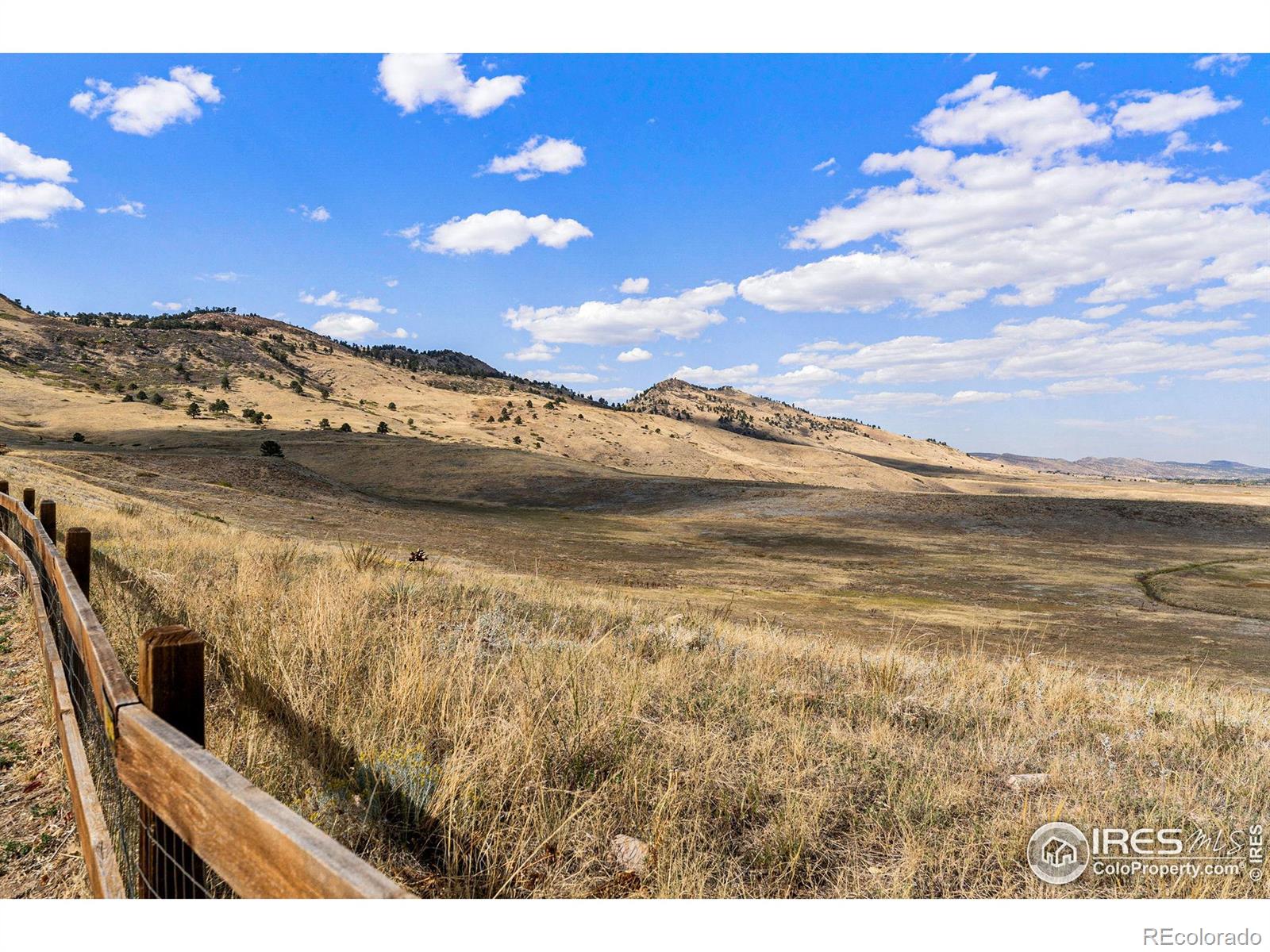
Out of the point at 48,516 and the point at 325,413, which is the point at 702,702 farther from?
the point at 325,413

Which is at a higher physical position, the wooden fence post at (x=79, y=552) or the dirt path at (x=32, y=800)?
the wooden fence post at (x=79, y=552)

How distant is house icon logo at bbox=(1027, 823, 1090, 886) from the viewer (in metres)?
3.70

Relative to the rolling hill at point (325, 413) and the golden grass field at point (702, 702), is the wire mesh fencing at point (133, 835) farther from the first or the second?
the rolling hill at point (325, 413)

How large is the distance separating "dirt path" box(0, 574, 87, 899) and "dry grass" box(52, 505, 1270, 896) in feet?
2.57

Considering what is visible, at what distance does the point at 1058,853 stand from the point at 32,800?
591 centimetres

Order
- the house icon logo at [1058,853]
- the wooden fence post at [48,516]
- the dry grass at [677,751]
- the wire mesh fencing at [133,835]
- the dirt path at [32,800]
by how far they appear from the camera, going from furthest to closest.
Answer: the wooden fence post at [48,516]
the house icon logo at [1058,853]
the dry grass at [677,751]
the dirt path at [32,800]
the wire mesh fencing at [133,835]

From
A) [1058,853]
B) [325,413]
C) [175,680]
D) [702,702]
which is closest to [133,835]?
[175,680]

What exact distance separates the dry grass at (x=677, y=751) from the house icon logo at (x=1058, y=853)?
0.07 meters

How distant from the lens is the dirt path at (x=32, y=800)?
11.0ft

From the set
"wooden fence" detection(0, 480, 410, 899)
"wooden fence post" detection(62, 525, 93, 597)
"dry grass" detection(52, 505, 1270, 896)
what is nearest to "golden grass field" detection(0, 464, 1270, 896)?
"dry grass" detection(52, 505, 1270, 896)

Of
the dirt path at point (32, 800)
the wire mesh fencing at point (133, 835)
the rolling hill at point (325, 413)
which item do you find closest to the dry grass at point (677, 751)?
the wire mesh fencing at point (133, 835)

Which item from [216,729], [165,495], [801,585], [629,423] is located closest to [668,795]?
[216,729]

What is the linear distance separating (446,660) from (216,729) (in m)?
1.70

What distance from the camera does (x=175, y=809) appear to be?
1954 millimetres
